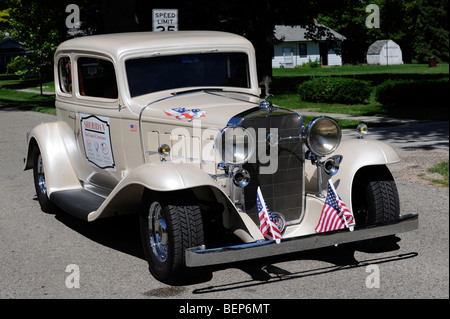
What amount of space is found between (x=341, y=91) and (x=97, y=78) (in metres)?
13.1

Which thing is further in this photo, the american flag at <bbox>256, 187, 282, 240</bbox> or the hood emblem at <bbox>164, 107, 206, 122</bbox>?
the hood emblem at <bbox>164, 107, 206, 122</bbox>

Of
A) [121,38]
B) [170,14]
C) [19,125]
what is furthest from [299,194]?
[19,125]

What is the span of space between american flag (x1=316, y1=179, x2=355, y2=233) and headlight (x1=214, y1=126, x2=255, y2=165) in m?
0.73

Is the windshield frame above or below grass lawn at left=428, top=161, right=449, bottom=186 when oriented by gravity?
above

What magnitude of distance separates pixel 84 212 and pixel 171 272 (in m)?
1.38

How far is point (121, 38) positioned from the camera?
6102mm

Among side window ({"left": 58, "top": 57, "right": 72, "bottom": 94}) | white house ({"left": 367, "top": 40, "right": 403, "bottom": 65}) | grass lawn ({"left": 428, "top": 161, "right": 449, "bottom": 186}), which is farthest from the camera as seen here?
white house ({"left": 367, "top": 40, "right": 403, "bottom": 65})

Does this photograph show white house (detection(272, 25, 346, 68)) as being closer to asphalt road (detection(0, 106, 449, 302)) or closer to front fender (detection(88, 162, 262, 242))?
asphalt road (detection(0, 106, 449, 302))

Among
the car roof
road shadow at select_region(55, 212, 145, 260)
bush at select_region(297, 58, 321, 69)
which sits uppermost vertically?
the car roof

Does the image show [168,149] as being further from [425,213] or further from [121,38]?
[425,213]

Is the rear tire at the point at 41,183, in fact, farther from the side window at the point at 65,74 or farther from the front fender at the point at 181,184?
the front fender at the point at 181,184

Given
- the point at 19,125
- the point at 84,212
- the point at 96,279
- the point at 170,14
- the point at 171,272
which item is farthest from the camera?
the point at 19,125

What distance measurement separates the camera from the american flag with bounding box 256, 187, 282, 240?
14.6 ft

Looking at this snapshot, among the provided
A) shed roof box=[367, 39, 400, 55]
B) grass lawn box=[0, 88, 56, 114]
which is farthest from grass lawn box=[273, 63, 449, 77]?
grass lawn box=[0, 88, 56, 114]
